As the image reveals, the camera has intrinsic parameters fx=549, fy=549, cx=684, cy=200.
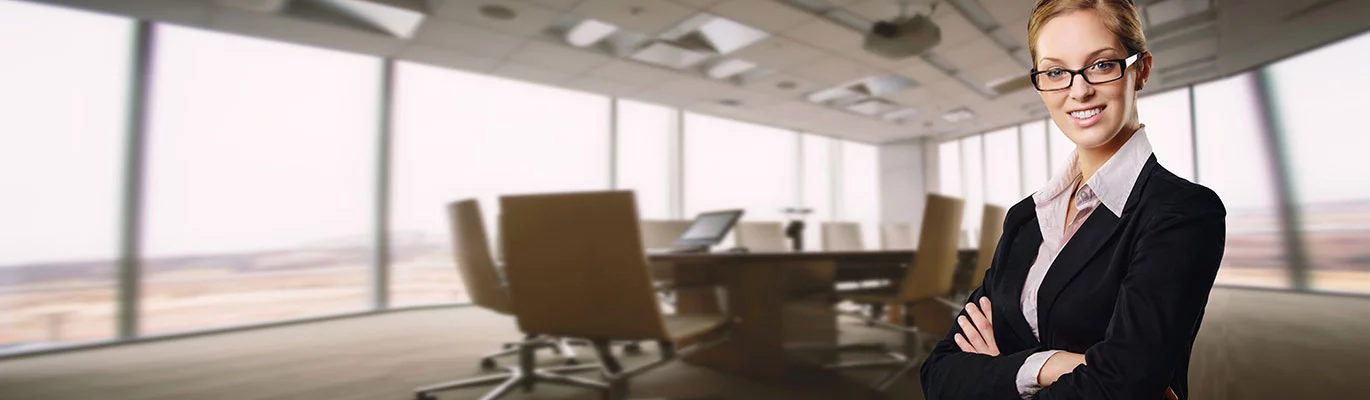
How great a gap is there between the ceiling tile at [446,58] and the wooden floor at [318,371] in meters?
2.62

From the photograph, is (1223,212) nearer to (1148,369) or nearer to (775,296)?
(1148,369)

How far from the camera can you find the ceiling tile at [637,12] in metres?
4.40

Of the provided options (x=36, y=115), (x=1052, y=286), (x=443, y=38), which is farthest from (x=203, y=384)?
(x=1052, y=286)

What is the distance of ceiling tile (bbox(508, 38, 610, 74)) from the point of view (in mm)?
5227

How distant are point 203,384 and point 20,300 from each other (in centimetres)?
226

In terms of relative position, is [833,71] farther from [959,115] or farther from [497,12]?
[497,12]

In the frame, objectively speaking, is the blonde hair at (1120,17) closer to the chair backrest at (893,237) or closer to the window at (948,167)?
the chair backrest at (893,237)

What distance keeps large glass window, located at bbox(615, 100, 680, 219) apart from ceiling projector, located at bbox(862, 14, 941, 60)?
3717 mm

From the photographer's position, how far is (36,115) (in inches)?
158

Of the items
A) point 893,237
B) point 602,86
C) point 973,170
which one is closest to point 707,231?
point 893,237

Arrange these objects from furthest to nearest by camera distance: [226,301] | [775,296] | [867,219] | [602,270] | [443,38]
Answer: [867,219]
[443,38]
[226,301]
[775,296]
[602,270]

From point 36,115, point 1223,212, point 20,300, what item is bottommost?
point 20,300

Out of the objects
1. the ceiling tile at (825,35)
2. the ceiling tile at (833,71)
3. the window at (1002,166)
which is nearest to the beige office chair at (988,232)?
the ceiling tile at (825,35)

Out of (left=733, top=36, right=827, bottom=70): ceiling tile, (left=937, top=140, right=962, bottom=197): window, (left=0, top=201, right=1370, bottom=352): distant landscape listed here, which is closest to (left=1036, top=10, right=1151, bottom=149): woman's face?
(left=0, top=201, right=1370, bottom=352): distant landscape
